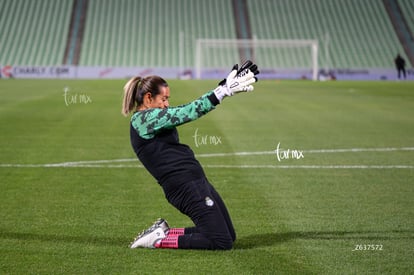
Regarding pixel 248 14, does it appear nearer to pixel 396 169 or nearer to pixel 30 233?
pixel 396 169

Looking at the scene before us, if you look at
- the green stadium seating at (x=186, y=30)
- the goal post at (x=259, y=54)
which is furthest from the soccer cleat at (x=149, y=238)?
the green stadium seating at (x=186, y=30)

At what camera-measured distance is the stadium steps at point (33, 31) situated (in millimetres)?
63156

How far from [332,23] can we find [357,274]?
207 ft

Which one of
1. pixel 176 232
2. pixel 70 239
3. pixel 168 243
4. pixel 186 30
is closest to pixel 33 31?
pixel 186 30

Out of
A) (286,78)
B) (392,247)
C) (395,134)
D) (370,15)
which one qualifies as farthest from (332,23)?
(392,247)

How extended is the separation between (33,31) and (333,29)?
2585 centimetres

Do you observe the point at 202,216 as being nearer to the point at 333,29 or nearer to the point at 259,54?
the point at 259,54

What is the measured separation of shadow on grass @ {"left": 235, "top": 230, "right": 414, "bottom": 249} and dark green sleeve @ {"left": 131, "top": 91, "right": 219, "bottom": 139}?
1360mm

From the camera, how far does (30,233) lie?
7.64 metres

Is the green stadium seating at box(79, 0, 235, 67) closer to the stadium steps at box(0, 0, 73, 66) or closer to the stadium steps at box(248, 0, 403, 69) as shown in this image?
the stadium steps at box(0, 0, 73, 66)

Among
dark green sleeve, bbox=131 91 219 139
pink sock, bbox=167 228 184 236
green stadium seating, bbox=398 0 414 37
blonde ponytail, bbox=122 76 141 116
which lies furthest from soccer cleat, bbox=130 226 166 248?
green stadium seating, bbox=398 0 414 37

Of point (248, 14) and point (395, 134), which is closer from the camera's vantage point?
point (395, 134)

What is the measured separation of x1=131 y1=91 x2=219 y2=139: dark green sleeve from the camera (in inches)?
→ 251

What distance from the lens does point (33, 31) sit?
66938 mm
